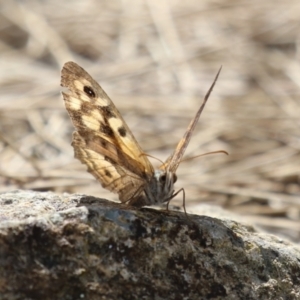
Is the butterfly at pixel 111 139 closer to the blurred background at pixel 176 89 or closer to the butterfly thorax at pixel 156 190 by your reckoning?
the butterfly thorax at pixel 156 190

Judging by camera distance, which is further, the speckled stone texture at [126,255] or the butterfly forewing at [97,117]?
the butterfly forewing at [97,117]

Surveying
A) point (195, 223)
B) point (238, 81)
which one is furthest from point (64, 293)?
point (238, 81)

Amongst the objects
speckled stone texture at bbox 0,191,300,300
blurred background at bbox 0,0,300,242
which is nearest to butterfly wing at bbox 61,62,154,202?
speckled stone texture at bbox 0,191,300,300

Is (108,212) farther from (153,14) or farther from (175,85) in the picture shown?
(153,14)

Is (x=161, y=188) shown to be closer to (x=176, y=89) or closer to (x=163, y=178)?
(x=163, y=178)

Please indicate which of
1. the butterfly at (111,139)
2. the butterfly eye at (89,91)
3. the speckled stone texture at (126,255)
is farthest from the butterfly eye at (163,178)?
the butterfly eye at (89,91)

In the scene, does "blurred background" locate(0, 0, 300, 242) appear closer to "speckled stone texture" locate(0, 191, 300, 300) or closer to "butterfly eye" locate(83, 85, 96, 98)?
"speckled stone texture" locate(0, 191, 300, 300)

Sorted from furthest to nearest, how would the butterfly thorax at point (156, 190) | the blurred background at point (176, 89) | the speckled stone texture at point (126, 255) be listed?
the blurred background at point (176, 89), the butterfly thorax at point (156, 190), the speckled stone texture at point (126, 255)
